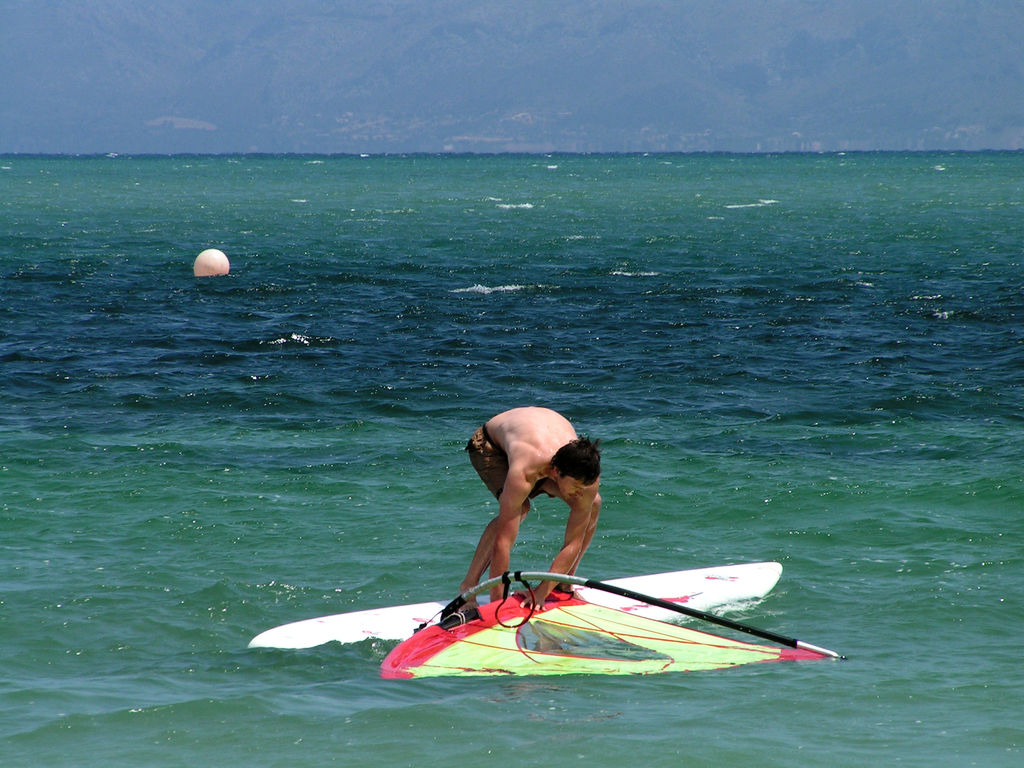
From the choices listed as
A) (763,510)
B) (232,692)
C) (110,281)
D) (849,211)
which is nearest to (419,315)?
(110,281)

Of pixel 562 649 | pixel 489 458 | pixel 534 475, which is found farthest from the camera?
pixel 489 458

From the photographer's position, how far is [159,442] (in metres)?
14.5

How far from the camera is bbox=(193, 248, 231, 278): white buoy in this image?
31.8 m

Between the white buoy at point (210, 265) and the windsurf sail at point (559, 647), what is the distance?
2469 centimetres

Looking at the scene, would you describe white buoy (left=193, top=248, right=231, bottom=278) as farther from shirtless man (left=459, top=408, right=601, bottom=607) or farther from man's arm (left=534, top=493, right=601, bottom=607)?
man's arm (left=534, top=493, right=601, bottom=607)

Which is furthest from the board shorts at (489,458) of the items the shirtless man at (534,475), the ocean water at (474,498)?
the ocean water at (474,498)

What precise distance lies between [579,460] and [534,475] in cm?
47

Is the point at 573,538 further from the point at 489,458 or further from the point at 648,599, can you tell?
the point at 648,599

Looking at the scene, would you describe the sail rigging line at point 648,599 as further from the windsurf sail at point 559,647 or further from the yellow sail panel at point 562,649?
the yellow sail panel at point 562,649

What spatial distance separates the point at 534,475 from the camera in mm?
8516

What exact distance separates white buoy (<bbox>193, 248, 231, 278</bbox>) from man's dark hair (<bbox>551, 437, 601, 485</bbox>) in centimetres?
2509

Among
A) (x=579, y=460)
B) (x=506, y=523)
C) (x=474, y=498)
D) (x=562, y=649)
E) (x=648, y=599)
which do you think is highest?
(x=579, y=460)

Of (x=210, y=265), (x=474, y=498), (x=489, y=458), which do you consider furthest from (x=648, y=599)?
(x=210, y=265)

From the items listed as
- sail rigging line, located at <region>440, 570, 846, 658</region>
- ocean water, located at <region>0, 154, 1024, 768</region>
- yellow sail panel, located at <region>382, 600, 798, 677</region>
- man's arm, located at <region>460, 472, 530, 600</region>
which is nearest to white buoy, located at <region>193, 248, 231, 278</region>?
ocean water, located at <region>0, 154, 1024, 768</region>
